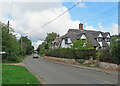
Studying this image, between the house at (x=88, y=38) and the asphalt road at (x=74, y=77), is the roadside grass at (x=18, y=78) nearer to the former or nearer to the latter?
the asphalt road at (x=74, y=77)

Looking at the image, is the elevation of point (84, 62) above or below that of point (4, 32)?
below

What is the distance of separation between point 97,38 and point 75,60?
1829 cm

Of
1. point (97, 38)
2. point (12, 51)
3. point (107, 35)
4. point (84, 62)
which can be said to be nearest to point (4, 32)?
point (12, 51)

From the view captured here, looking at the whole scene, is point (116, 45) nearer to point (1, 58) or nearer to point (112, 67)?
point (112, 67)

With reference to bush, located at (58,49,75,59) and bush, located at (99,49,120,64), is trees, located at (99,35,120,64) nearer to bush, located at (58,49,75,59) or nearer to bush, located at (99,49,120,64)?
bush, located at (99,49,120,64)

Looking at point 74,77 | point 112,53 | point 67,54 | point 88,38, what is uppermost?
point 88,38

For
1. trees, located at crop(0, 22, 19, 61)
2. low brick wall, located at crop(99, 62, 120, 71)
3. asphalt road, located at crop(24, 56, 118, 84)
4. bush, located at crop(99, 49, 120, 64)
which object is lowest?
asphalt road, located at crop(24, 56, 118, 84)

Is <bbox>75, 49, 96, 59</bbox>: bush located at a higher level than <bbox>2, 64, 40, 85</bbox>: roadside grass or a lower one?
higher

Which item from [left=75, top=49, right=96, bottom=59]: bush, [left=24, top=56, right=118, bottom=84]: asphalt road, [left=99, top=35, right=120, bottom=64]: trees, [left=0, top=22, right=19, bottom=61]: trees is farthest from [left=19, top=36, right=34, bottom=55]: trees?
[left=24, top=56, right=118, bottom=84]: asphalt road

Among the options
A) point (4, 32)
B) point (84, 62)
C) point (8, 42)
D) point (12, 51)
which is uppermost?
point (4, 32)

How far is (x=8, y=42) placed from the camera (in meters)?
22.1

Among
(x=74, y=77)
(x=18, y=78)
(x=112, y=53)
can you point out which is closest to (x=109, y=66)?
(x=112, y=53)

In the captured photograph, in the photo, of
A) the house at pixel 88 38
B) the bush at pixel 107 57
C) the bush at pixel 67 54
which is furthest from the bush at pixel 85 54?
the house at pixel 88 38

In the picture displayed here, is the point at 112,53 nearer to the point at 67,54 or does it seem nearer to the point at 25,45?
the point at 67,54
